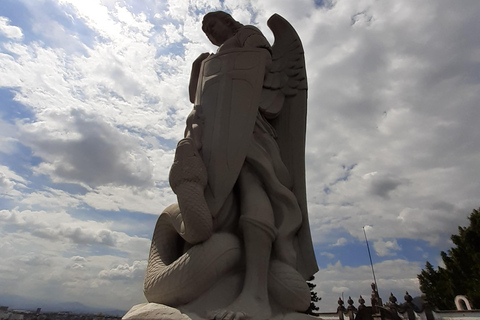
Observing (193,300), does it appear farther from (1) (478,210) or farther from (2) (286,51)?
(1) (478,210)

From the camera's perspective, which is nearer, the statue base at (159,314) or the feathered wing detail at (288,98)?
the statue base at (159,314)

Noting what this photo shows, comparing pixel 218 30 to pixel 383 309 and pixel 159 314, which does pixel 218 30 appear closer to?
pixel 159 314

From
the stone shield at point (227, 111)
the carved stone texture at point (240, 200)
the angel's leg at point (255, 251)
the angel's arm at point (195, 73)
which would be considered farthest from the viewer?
the angel's arm at point (195, 73)

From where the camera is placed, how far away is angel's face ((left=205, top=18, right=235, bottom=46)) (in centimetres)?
416

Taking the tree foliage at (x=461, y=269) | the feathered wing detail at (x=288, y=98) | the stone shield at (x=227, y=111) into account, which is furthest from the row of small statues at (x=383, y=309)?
the stone shield at (x=227, y=111)

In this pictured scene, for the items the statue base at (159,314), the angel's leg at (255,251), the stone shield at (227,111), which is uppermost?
the stone shield at (227,111)

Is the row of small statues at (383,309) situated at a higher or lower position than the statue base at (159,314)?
higher

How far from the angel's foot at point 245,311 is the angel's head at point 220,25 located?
11.2ft

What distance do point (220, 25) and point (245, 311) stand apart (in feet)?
12.1

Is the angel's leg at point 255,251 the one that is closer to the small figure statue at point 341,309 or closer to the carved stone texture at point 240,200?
the carved stone texture at point 240,200

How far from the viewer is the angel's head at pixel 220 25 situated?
4.15m

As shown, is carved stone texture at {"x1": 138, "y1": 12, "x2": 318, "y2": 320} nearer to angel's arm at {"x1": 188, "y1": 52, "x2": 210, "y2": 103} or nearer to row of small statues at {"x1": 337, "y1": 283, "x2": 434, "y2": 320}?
angel's arm at {"x1": 188, "y1": 52, "x2": 210, "y2": 103}

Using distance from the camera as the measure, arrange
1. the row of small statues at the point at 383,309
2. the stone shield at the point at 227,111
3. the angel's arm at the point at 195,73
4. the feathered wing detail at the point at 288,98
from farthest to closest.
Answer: the row of small statues at the point at 383,309
the angel's arm at the point at 195,73
the feathered wing detail at the point at 288,98
the stone shield at the point at 227,111

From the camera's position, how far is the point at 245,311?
91.3 inches
